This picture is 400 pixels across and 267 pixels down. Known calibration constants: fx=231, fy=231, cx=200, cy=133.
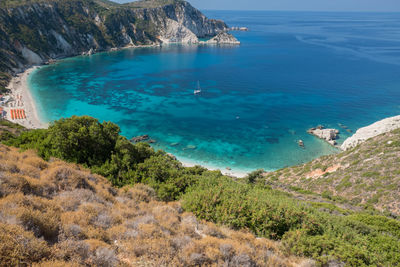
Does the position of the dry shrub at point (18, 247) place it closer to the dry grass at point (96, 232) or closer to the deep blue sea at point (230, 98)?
the dry grass at point (96, 232)

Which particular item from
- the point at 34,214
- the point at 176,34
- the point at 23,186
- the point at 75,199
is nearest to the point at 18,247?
the point at 34,214

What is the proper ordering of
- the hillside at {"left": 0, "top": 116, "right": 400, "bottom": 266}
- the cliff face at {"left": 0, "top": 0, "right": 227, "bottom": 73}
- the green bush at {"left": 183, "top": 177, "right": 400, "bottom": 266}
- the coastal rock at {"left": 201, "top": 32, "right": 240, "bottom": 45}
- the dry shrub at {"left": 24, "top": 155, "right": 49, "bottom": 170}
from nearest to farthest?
the hillside at {"left": 0, "top": 116, "right": 400, "bottom": 266}
the green bush at {"left": 183, "top": 177, "right": 400, "bottom": 266}
the dry shrub at {"left": 24, "top": 155, "right": 49, "bottom": 170}
the cliff face at {"left": 0, "top": 0, "right": 227, "bottom": 73}
the coastal rock at {"left": 201, "top": 32, "right": 240, "bottom": 45}

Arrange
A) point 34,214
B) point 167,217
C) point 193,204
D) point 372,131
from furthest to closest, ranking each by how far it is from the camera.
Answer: point 372,131 < point 193,204 < point 167,217 < point 34,214

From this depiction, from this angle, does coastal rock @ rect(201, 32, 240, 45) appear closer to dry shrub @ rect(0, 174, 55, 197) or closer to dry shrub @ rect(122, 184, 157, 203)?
dry shrub @ rect(122, 184, 157, 203)

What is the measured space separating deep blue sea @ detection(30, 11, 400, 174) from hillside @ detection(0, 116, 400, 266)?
24.1 metres

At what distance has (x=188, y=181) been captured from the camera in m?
18.0

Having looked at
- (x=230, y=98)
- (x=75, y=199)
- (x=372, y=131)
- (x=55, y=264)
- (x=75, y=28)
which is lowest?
(x=372, y=131)

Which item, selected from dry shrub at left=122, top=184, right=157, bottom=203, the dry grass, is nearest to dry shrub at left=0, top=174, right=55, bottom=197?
the dry grass

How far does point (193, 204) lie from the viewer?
13.7 metres

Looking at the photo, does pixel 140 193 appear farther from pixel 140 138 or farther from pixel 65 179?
pixel 140 138

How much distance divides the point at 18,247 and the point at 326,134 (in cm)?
5306

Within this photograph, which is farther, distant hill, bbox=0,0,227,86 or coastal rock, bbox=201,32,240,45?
coastal rock, bbox=201,32,240,45

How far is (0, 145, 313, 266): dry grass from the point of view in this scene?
6970mm

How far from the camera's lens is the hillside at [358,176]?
23.4 metres
